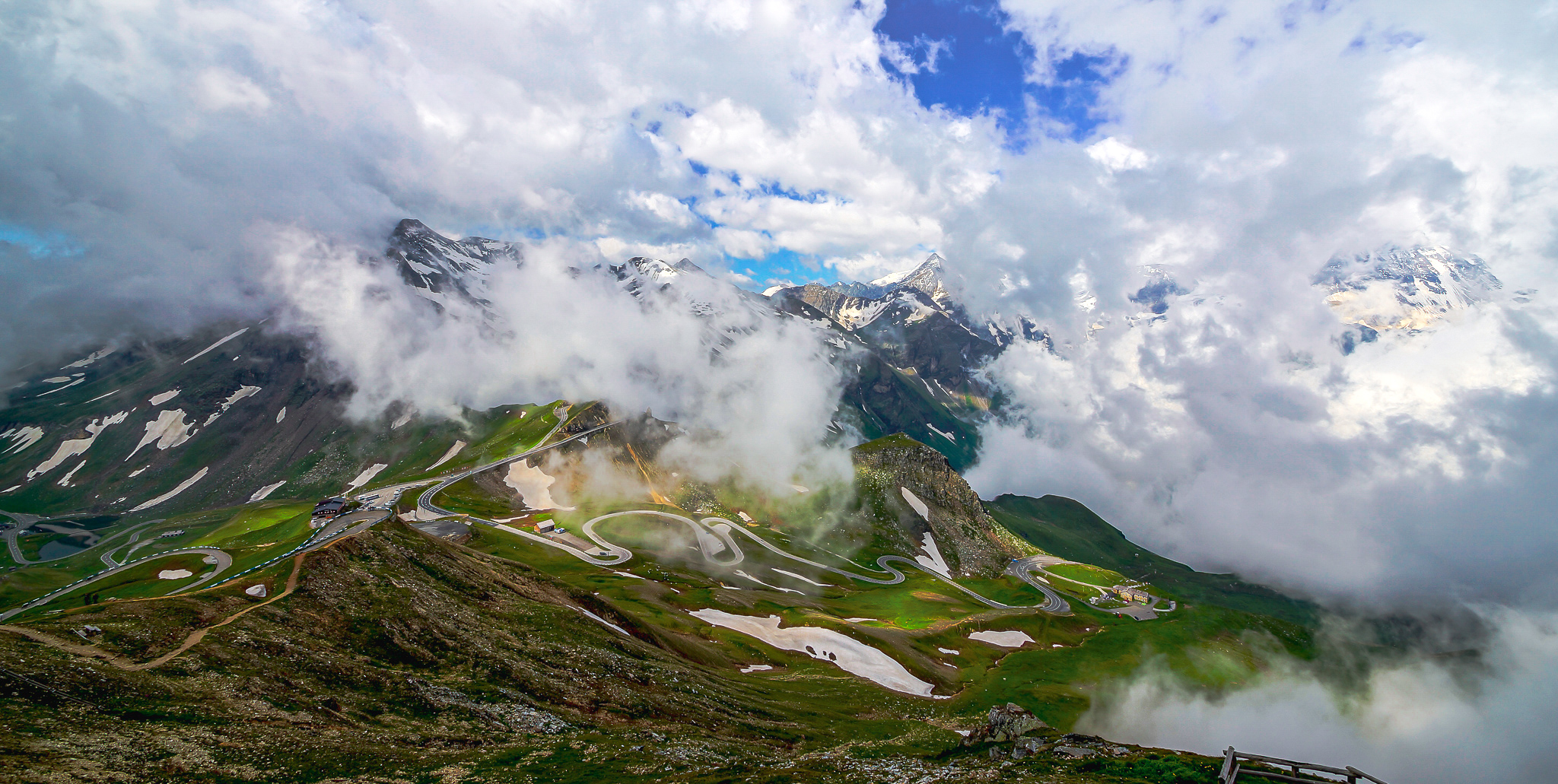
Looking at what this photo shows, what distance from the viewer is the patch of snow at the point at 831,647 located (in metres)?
92.3

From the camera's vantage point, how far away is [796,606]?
13425cm

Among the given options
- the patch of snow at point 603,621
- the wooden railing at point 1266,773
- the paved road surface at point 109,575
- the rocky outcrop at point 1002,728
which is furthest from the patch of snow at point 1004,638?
the paved road surface at point 109,575

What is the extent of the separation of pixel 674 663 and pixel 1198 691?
98653mm

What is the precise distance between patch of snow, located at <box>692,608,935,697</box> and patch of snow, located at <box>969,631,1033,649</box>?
4458cm

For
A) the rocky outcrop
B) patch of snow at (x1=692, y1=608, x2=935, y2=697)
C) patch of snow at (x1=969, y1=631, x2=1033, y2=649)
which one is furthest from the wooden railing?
patch of snow at (x1=969, y1=631, x2=1033, y2=649)

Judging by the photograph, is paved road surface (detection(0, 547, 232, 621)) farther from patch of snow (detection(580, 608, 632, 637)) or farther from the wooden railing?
the wooden railing

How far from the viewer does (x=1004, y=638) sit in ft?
450

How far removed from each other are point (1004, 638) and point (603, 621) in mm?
106106

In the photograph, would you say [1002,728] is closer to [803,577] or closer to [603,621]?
[603,621]

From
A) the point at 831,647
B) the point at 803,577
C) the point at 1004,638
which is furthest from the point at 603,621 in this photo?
the point at 803,577

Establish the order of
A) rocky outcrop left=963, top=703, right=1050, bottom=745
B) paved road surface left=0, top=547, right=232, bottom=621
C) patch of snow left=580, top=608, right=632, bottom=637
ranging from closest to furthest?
rocky outcrop left=963, top=703, right=1050, bottom=745 → patch of snow left=580, top=608, right=632, bottom=637 → paved road surface left=0, top=547, right=232, bottom=621

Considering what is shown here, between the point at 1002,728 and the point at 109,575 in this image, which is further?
the point at 109,575

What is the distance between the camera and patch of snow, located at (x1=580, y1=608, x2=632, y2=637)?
6706 cm

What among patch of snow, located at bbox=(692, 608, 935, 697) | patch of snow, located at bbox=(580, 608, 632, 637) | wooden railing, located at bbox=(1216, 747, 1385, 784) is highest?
wooden railing, located at bbox=(1216, 747, 1385, 784)
